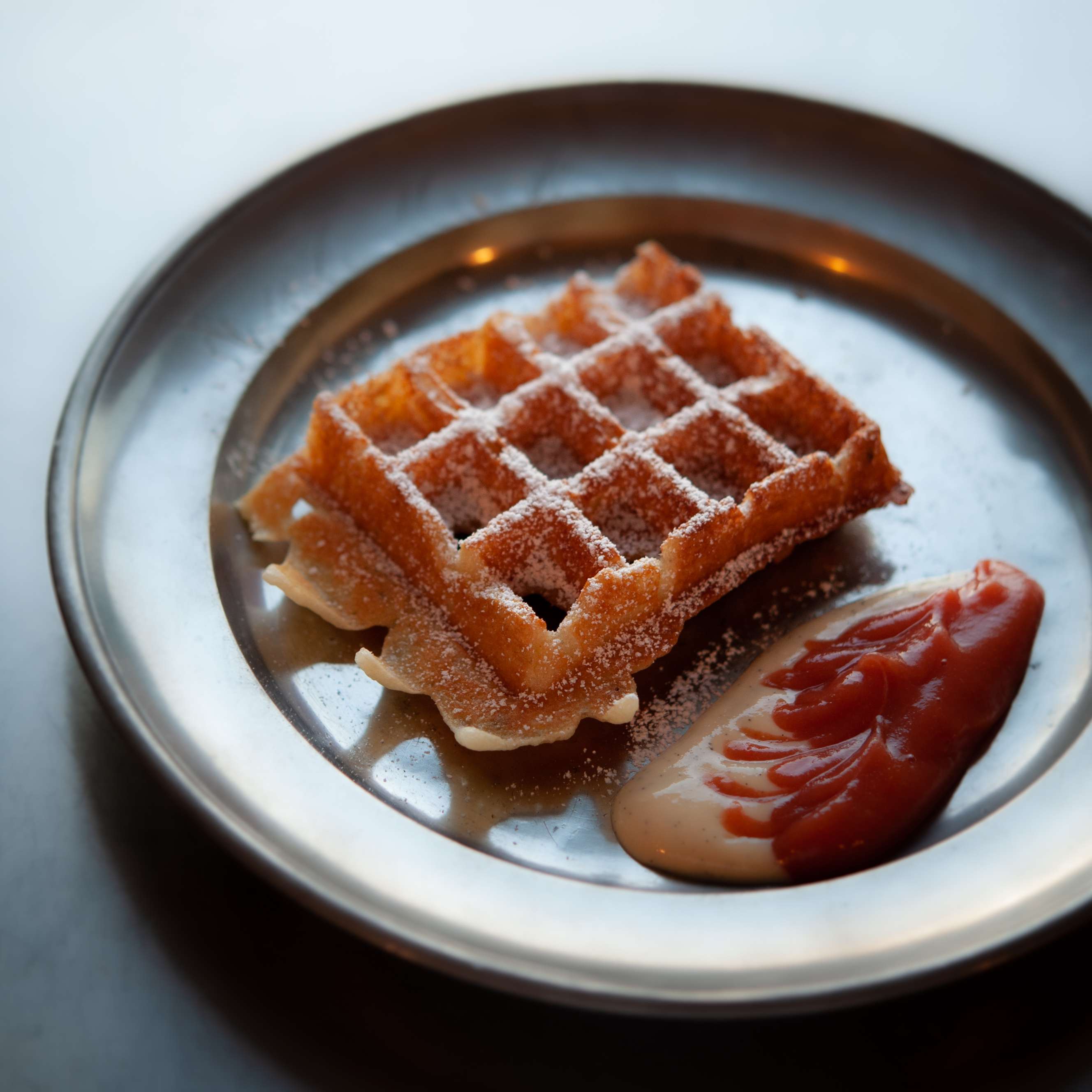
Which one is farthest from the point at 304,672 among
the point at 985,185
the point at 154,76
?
the point at 154,76

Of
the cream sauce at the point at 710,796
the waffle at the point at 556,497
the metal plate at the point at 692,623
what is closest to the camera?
the metal plate at the point at 692,623

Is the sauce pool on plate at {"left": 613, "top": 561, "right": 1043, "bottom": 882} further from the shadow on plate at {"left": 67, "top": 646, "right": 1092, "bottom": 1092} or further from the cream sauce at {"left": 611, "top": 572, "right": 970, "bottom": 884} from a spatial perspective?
the shadow on plate at {"left": 67, "top": 646, "right": 1092, "bottom": 1092}

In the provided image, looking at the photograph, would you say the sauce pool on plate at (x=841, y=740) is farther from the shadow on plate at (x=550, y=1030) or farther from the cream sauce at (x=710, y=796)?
the shadow on plate at (x=550, y=1030)

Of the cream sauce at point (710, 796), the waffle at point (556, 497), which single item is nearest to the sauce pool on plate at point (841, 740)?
the cream sauce at point (710, 796)

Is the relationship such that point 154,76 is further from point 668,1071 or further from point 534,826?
point 668,1071

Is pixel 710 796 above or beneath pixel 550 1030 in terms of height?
above

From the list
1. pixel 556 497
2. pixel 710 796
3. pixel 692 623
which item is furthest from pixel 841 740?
pixel 556 497

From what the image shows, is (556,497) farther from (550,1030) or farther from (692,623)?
(550,1030)
